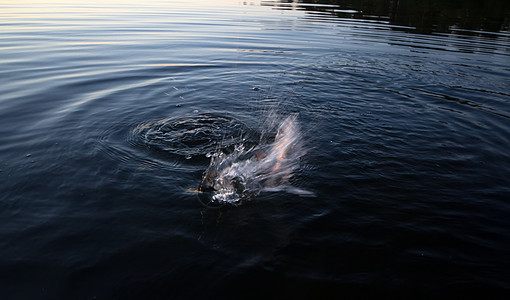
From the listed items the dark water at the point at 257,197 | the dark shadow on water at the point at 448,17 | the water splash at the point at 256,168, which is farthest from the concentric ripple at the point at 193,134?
the dark shadow on water at the point at 448,17

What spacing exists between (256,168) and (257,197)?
3.00 ft

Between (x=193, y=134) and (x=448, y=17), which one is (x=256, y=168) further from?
(x=448, y=17)

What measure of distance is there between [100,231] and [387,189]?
168 inches

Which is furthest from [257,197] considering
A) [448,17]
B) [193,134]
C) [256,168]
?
[448,17]

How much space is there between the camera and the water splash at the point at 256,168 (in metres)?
4.81

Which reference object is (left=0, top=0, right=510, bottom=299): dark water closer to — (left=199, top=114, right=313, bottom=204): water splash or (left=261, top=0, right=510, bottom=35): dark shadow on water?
(left=199, top=114, right=313, bottom=204): water splash

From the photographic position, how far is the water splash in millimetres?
4809

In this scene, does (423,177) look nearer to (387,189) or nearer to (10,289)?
(387,189)

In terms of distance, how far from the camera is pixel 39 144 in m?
5.84

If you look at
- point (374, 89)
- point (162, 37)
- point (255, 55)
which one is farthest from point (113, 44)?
point (374, 89)

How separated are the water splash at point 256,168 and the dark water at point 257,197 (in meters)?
0.21

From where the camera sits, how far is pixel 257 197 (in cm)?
470

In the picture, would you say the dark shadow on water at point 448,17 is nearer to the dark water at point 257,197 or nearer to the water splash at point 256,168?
the dark water at point 257,197

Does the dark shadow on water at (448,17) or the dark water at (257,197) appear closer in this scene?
the dark water at (257,197)
